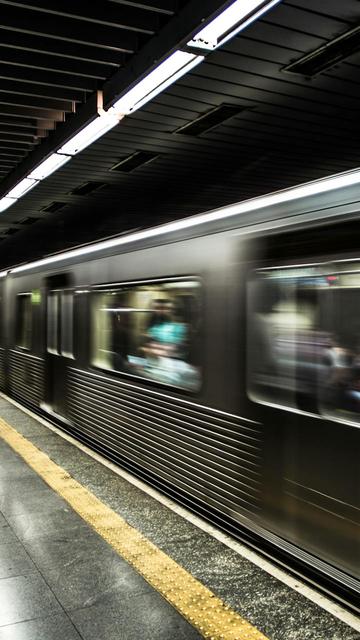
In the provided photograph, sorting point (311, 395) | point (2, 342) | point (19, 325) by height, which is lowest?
point (2, 342)

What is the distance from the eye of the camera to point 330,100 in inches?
179

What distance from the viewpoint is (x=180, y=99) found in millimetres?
4609

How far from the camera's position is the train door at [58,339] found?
6.62 m

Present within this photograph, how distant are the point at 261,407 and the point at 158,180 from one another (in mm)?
4786

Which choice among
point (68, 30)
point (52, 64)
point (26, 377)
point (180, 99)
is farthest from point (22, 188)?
point (68, 30)

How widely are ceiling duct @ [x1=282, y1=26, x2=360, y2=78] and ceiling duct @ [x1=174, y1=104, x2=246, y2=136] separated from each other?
868 millimetres

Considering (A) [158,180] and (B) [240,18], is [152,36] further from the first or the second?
(A) [158,180]

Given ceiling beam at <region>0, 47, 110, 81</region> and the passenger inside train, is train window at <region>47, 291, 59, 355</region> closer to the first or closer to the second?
ceiling beam at <region>0, 47, 110, 81</region>

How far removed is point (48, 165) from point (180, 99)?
6.68 feet

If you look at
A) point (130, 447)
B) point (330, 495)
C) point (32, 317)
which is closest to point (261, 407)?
point (330, 495)

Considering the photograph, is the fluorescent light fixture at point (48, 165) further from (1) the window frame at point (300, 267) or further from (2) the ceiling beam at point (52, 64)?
(1) the window frame at point (300, 267)

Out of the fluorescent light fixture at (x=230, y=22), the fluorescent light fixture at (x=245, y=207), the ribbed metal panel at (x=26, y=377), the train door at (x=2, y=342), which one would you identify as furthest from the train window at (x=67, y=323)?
the fluorescent light fixture at (x=230, y=22)

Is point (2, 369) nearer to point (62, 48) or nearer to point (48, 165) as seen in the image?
point (48, 165)

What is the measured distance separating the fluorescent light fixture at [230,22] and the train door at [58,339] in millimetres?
3801
